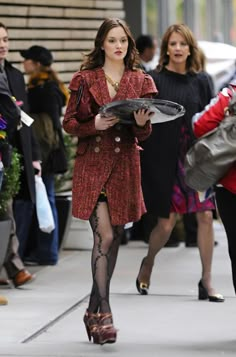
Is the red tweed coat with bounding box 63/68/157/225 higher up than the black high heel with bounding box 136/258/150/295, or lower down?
higher up

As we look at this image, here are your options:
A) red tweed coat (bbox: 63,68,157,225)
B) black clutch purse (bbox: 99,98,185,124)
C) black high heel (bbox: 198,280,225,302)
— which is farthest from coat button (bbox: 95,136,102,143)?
black high heel (bbox: 198,280,225,302)

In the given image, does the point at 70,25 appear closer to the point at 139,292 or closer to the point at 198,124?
the point at 139,292

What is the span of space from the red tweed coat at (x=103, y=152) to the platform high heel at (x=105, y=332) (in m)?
0.56

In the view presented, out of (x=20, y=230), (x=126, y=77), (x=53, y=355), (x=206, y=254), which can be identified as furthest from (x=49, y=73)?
(x=53, y=355)

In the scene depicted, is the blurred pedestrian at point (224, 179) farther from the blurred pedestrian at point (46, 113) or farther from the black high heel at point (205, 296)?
the blurred pedestrian at point (46, 113)

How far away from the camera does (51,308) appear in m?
8.44

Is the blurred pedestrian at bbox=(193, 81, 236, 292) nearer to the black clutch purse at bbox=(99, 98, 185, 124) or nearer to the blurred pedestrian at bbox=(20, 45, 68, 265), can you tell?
the black clutch purse at bbox=(99, 98, 185, 124)

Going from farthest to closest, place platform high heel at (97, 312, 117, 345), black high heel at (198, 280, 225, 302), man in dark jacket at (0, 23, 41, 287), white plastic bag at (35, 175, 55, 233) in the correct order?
white plastic bag at (35, 175, 55, 233) → man in dark jacket at (0, 23, 41, 287) → black high heel at (198, 280, 225, 302) → platform high heel at (97, 312, 117, 345)

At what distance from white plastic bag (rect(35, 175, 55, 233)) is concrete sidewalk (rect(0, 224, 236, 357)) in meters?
0.45

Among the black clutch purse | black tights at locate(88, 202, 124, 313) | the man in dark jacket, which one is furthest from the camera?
the man in dark jacket

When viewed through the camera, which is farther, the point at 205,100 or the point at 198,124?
the point at 205,100

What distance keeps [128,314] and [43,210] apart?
5.47 feet

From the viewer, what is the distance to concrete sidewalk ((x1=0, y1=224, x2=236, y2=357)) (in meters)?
7.01

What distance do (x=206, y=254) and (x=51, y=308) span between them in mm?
1147
